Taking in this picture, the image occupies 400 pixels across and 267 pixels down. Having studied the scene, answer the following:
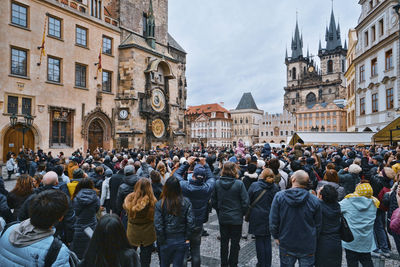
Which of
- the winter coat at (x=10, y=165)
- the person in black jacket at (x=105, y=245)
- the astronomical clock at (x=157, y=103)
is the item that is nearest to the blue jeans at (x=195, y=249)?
the person in black jacket at (x=105, y=245)

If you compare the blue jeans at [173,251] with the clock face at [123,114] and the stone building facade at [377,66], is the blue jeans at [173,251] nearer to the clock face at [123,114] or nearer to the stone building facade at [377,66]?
the clock face at [123,114]

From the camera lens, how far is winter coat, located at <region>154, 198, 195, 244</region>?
376 cm

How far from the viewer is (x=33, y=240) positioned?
2.16m

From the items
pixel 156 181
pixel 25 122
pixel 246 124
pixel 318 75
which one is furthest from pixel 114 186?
pixel 318 75

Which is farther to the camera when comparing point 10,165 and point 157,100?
point 157,100

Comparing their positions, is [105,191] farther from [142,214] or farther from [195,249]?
[195,249]

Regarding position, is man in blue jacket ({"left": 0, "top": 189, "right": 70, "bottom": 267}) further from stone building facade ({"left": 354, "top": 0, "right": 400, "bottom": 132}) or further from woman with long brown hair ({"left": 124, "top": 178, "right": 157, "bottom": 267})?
stone building facade ({"left": 354, "top": 0, "right": 400, "bottom": 132})

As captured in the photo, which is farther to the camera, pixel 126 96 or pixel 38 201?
pixel 126 96

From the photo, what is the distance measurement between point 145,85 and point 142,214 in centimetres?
2172

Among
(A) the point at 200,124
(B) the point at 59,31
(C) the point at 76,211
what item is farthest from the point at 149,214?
(A) the point at 200,124

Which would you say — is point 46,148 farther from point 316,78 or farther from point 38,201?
point 316,78

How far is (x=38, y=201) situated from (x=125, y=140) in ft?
69.9

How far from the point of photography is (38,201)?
2.32m

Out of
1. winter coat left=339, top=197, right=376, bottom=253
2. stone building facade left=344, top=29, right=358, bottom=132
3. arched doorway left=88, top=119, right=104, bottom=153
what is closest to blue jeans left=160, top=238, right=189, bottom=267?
winter coat left=339, top=197, right=376, bottom=253
